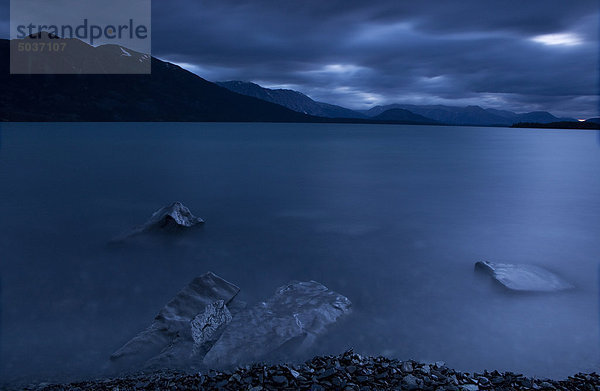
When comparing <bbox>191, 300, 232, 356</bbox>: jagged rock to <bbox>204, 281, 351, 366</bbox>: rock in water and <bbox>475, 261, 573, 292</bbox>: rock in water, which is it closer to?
<bbox>204, 281, 351, 366</bbox>: rock in water

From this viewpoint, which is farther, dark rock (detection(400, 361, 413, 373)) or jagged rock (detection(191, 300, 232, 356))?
jagged rock (detection(191, 300, 232, 356))

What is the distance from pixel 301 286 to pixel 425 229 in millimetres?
6315

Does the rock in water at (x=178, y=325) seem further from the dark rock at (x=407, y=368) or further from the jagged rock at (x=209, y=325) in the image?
the dark rock at (x=407, y=368)

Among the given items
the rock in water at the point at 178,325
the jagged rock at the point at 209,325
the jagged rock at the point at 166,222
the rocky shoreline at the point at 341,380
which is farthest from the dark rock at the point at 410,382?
the jagged rock at the point at 166,222

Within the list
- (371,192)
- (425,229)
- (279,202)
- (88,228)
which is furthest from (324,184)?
(88,228)

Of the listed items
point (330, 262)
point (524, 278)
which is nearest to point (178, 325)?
point (330, 262)

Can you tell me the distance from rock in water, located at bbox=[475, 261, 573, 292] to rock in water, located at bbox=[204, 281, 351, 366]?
3.44 meters

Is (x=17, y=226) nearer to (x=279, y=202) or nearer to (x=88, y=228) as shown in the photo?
(x=88, y=228)

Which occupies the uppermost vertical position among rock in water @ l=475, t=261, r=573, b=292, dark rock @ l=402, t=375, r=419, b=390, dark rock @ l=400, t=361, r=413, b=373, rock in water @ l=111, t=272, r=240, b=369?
rock in water @ l=475, t=261, r=573, b=292

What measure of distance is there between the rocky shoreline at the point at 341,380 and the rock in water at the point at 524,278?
274 cm

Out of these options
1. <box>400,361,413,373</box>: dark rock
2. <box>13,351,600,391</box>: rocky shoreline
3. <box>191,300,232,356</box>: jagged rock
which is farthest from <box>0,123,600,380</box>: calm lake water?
<box>191,300,232,356</box>: jagged rock

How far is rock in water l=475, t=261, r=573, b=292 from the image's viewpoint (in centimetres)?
720

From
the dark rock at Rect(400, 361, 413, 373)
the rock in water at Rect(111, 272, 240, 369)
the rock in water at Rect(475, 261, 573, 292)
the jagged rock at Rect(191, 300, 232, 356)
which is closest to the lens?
the dark rock at Rect(400, 361, 413, 373)

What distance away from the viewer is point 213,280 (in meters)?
7.01
